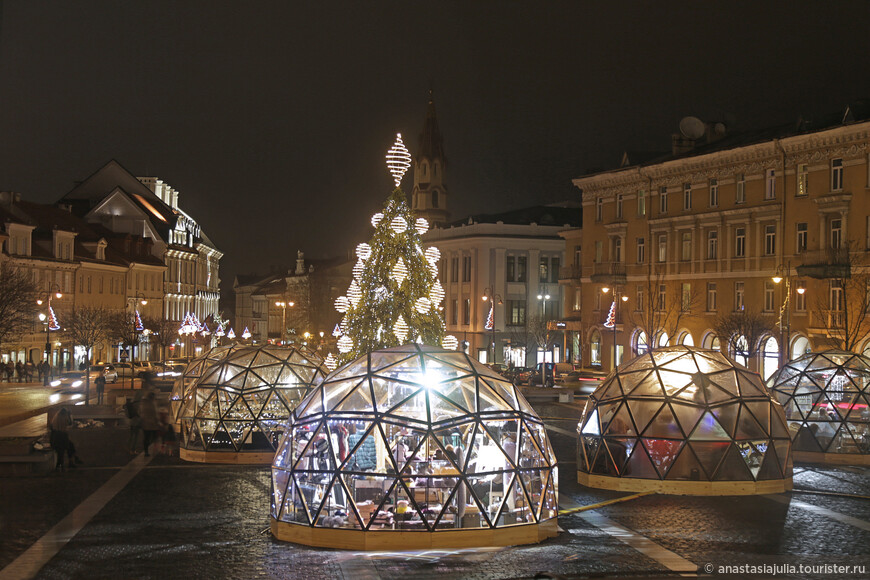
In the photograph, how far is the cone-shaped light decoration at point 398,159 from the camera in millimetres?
34969

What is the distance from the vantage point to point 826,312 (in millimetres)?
43281

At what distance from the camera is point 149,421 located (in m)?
25.4

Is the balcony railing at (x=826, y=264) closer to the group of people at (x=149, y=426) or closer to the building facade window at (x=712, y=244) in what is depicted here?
the building facade window at (x=712, y=244)

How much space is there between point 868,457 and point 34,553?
2059cm

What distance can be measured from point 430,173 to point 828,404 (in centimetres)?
8495

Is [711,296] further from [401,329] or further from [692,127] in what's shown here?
[401,329]

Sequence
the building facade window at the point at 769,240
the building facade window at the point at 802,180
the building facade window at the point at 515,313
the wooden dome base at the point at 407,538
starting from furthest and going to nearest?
the building facade window at the point at 515,313 < the building facade window at the point at 769,240 < the building facade window at the point at 802,180 < the wooden dome base at the point at 407,538

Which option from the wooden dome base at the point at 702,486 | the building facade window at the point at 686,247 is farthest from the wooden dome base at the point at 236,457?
the building facade window at the point at 686,247

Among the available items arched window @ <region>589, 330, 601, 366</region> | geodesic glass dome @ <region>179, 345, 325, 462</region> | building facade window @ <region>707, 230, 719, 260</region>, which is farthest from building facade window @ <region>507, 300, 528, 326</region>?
geodesic glass dome @ <region>179, 345, 325, 462</region>

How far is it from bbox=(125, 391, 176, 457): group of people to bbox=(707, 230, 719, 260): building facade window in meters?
34.1

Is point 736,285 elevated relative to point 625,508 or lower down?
elevated

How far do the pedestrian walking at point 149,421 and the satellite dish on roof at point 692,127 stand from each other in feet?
131

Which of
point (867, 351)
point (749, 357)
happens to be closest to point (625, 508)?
point (867, 351)

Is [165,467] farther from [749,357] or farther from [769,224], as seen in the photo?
[769,224]
